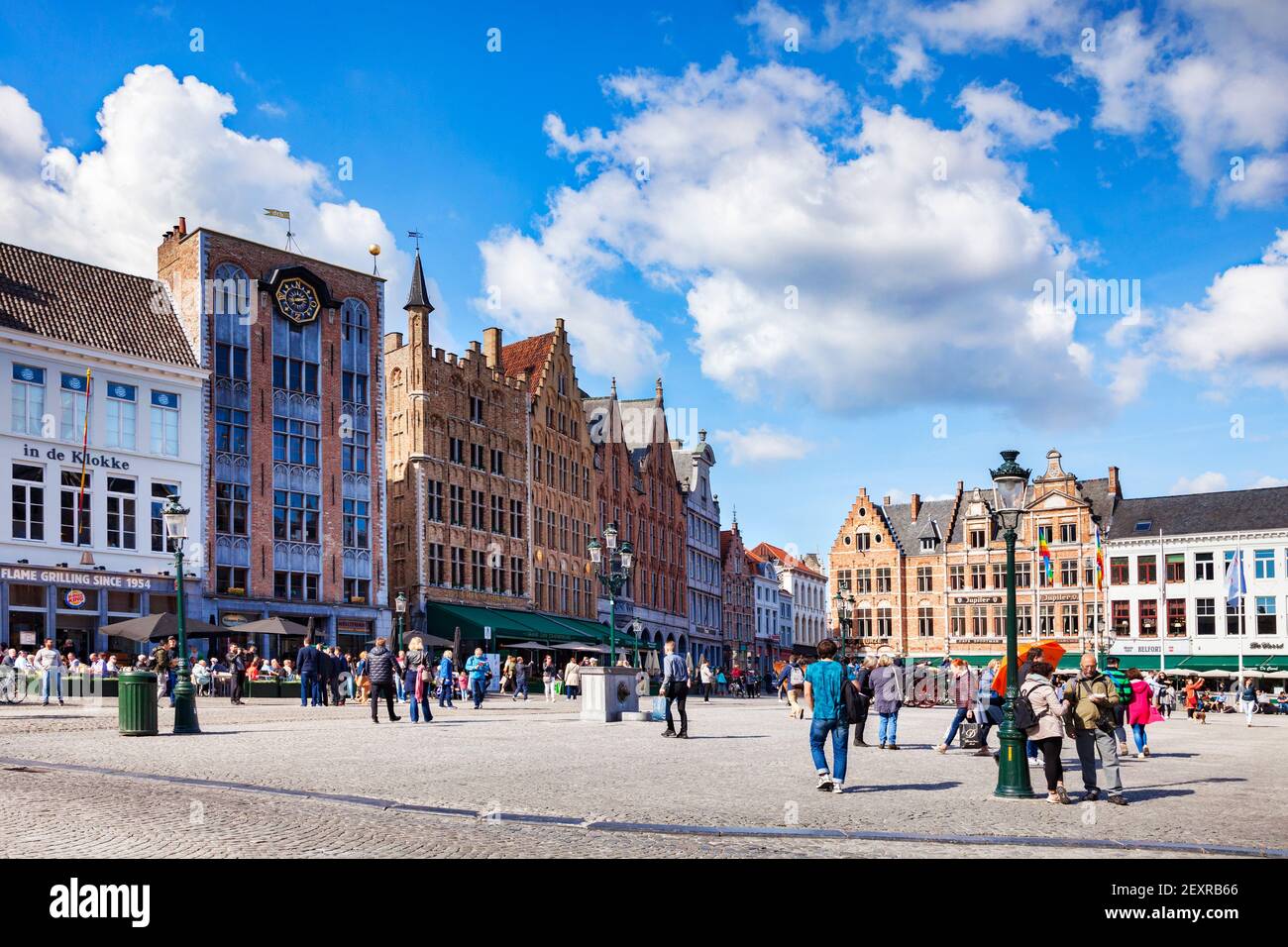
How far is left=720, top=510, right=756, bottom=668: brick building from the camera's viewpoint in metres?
93.1

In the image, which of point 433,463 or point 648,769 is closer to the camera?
point 648,769

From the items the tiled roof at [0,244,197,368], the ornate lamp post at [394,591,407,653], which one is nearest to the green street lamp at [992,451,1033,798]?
the tiled roof at [0,244,197,368]

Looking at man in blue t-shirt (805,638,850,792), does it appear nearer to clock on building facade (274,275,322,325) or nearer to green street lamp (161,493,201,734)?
green street lamp (161,493,201,734)

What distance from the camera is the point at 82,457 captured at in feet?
136

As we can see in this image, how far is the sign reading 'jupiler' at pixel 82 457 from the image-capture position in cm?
4019

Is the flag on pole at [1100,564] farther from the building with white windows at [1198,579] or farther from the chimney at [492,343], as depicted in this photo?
the chimney at [492,343]

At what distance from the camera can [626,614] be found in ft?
232

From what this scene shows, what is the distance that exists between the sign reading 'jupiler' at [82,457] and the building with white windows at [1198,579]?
5489 cm

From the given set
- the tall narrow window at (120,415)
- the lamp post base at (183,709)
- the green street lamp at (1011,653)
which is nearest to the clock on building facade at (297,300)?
the tall narrow window at (120,415)

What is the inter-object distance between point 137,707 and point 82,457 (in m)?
23.5

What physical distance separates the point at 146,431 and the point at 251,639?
8.10 m

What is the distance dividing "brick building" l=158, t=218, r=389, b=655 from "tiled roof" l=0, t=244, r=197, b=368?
901mm
